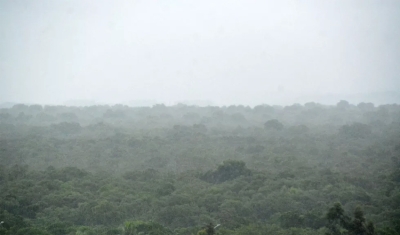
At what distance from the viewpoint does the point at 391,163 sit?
1136 inches

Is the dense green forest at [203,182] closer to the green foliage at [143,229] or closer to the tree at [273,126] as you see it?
the green foliage at [143,229]

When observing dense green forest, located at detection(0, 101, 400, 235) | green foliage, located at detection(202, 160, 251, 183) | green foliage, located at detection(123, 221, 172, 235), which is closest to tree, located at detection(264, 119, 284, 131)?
dense green forest, located at detection(0, 101, 400, 235)

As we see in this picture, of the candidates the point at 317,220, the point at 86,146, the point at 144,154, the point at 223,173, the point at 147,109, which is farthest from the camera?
the point at 147,109

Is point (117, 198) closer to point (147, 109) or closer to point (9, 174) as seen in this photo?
point (9, 174)

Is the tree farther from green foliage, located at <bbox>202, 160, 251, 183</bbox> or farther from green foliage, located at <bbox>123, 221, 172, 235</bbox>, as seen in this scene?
green foliage, located at <bbox>123, 221, 172, 235</bbox>

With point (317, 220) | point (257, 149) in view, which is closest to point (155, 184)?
point (317, 220)

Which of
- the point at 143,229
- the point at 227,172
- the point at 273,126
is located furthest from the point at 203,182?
the point at 273,126

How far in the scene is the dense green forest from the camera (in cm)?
1762

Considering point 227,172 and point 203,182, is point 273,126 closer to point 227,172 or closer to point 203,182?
point 227,172

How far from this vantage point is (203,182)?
1007 inches

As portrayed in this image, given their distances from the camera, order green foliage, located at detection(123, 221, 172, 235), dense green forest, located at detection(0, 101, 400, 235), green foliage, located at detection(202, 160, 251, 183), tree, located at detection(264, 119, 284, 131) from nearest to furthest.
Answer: green foliage, located at detection(123, 221, 172, 235) → dense green forest, located at detection(0, 101, 400, 235) → green foliage, located at detection(202, 160, 251, 183) → tree, located at detection(264, 119, 284, 131)

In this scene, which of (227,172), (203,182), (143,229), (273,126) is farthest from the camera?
A: (273,126)

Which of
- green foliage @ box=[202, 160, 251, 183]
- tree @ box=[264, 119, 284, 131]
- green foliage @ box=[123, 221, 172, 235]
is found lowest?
green foliage @ box=[123, 221, 172, 235]

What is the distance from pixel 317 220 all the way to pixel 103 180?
14.1m
